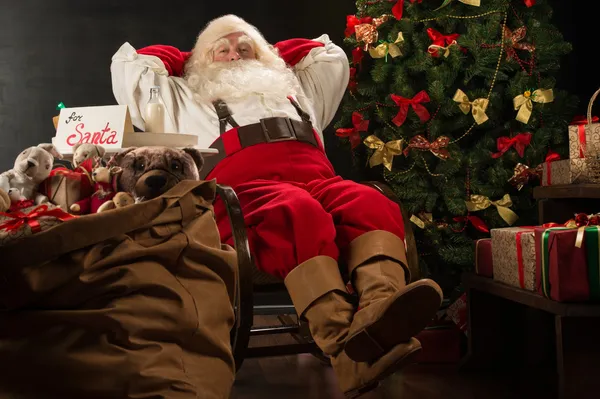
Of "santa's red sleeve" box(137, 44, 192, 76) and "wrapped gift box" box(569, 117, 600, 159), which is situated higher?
"santa's red sleeve" box(137, 44, 192, 76)

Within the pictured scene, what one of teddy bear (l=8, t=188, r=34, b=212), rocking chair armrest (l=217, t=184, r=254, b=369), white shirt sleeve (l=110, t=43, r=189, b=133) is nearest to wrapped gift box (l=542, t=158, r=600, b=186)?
rocking chair armrest (l=217, t=184, r=254, b=369)

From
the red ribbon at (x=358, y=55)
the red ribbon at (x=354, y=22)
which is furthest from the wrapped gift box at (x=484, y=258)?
the red ribbon at (x=354, y=22)

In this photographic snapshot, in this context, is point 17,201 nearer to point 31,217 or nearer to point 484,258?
point 31,217

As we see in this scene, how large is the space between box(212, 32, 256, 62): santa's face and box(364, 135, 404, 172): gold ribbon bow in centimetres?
61

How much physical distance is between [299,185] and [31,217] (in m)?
0.92

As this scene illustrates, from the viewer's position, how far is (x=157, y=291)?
4.73 feet

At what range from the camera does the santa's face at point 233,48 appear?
2684mm

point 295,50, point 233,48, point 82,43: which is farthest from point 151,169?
point 82,43

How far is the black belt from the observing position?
2.23m

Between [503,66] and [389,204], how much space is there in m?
1.14

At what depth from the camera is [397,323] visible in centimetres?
151

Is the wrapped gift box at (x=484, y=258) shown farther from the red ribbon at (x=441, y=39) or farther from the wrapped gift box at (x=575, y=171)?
the red ribbon at (x=441, y=39)

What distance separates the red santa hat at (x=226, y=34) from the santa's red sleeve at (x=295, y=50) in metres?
0.04

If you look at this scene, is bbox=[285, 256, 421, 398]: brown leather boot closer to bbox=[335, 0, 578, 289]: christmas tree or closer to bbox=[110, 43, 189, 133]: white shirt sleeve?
bbox=[110, 43, 189, 133]: white shirt sleeve
